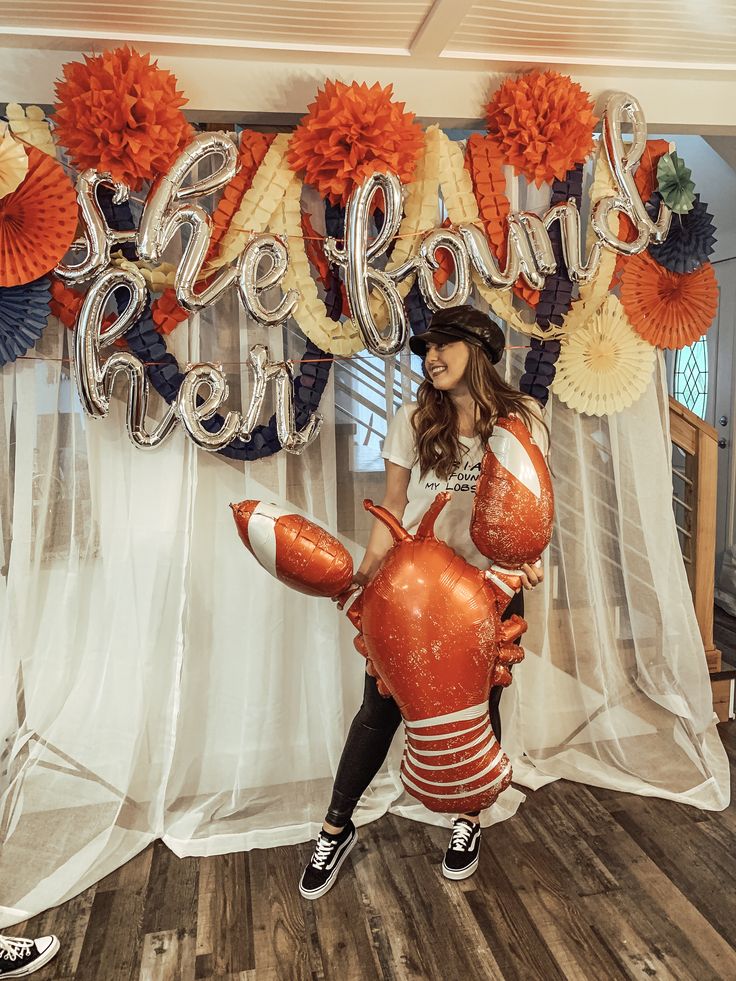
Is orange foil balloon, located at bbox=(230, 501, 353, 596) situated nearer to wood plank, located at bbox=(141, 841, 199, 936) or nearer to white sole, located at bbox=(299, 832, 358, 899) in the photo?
white sole, located at bbox=(299, 832, 358, 899)

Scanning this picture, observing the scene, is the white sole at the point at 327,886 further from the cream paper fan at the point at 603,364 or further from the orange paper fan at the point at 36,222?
the orange paper fan at the point at 36,222

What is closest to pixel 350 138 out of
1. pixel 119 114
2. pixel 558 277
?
pixel 119 114

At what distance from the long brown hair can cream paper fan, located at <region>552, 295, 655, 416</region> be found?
49 centimetres

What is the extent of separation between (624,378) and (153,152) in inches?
54.8

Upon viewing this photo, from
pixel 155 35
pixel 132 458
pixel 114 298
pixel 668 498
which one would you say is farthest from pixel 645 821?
pixel 155 35

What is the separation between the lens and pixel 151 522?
6.50 ft

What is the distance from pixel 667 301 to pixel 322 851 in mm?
1782

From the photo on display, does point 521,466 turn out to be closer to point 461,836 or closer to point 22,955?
point 461,836

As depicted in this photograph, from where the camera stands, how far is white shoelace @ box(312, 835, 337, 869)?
1.76 metres

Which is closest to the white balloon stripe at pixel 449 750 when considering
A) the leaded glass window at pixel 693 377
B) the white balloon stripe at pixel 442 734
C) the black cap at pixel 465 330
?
the white balloon stripe at pixel 442 734

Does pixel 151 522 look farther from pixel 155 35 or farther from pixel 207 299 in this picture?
pixel 155 35

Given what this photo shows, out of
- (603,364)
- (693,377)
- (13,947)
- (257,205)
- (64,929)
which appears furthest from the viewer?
(693,377)

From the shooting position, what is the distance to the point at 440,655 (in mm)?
1438

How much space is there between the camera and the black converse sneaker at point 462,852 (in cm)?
178
